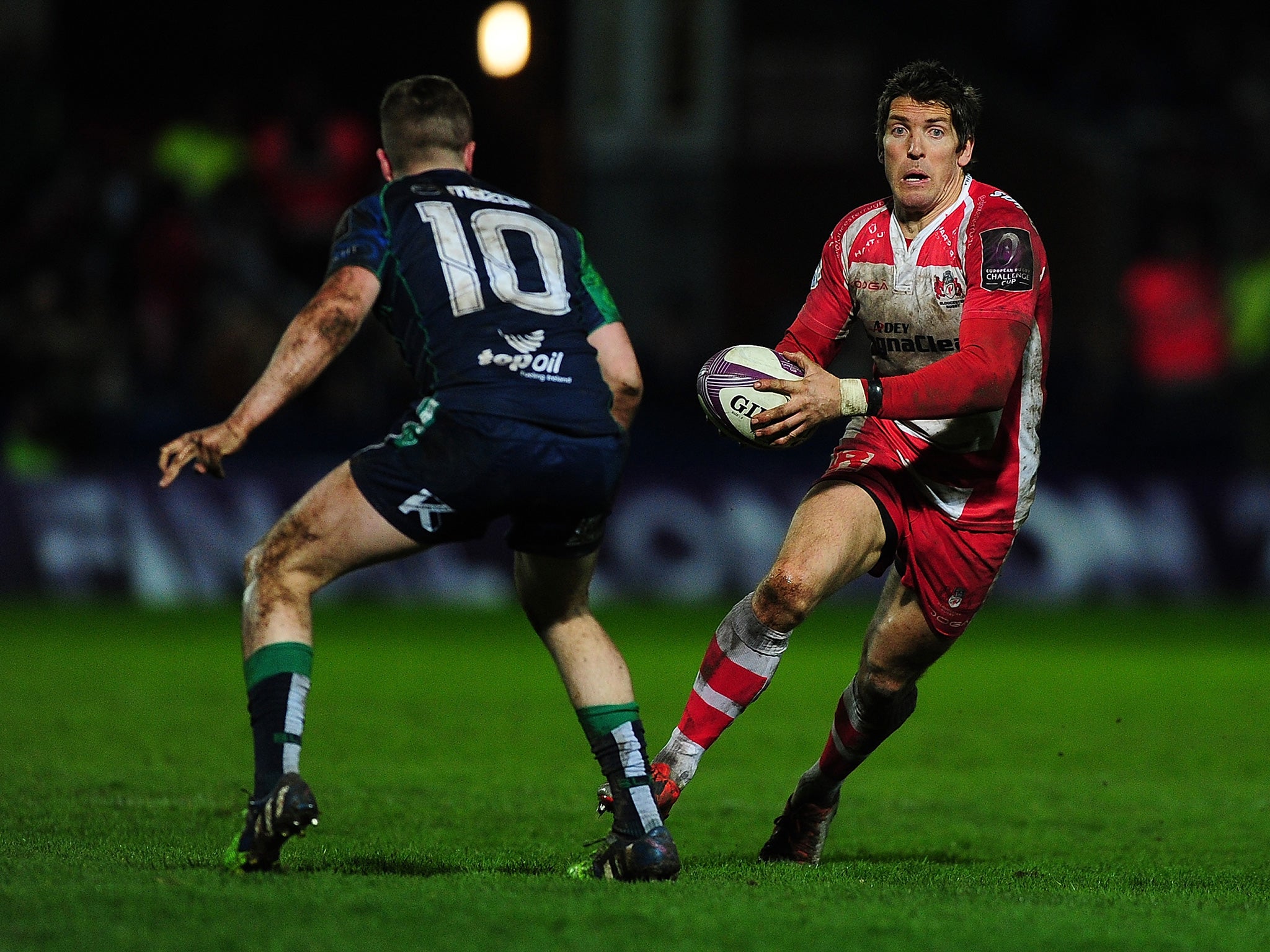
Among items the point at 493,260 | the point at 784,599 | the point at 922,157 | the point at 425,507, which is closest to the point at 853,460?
the point at 784,599

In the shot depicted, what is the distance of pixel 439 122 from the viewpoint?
5.14 meters

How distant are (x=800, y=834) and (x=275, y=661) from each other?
1987 mm

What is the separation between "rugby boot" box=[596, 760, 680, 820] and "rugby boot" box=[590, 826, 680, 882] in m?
0.13

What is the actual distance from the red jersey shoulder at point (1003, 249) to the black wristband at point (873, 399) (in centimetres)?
51

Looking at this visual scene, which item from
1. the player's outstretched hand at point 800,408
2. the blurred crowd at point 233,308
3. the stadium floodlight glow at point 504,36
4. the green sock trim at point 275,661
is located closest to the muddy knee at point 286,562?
the green sock trim at point 275,661

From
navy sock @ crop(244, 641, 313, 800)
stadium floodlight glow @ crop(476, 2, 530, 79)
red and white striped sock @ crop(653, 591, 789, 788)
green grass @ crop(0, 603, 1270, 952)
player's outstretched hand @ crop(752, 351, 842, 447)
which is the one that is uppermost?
stadium floodlight glow @ crop(476, 2, 530, 79)

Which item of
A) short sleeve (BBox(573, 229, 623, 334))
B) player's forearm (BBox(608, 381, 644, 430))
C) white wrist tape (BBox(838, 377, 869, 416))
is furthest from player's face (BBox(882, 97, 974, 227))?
player's forearm (BBox(608, 381, 644, 430))

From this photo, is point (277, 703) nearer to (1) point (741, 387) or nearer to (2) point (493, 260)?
(2) point (493, 260)

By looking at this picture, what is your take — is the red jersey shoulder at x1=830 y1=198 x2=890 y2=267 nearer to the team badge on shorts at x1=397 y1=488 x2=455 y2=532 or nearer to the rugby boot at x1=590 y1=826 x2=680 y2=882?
the team badge on shorts at x1=397 y1=488 x2=455 y2=532

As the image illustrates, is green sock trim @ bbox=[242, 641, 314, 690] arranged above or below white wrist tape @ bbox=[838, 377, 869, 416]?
below

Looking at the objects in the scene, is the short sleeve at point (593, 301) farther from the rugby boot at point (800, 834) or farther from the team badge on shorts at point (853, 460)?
the rugby boot at point (800, 834)

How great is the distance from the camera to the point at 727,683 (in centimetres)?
557

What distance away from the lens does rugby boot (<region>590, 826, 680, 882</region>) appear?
4.99 meters

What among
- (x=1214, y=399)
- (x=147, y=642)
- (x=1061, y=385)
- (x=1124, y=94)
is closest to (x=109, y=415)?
(x=147, y=642)
